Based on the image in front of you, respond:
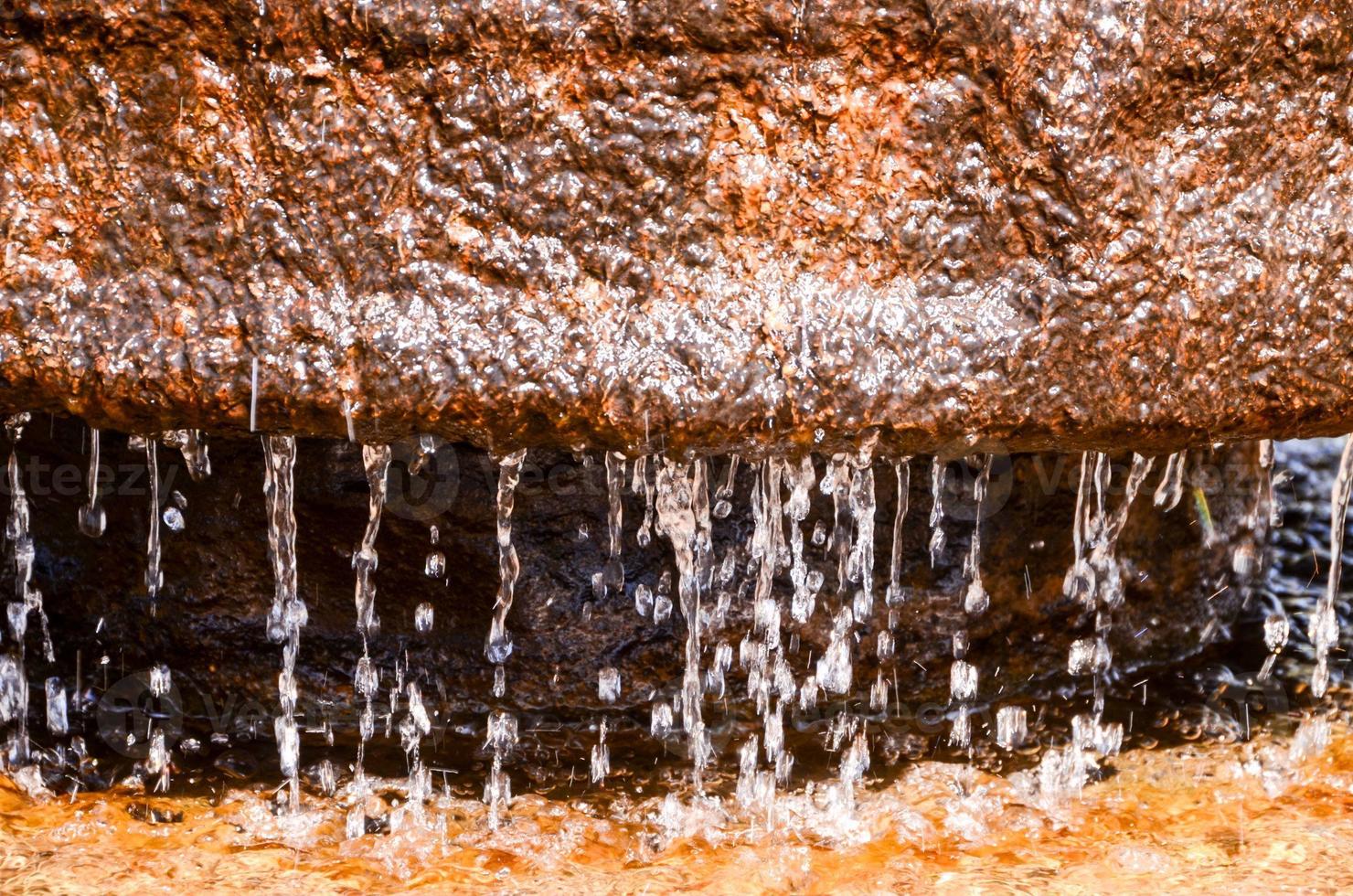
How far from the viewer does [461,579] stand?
2.62 metres

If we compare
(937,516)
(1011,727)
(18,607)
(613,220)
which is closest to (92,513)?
(18,607)

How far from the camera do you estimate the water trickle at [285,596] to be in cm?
231

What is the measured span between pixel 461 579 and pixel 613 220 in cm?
98

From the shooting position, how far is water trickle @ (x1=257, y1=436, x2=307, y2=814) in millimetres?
2307

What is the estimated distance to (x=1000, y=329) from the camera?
1.93 meters

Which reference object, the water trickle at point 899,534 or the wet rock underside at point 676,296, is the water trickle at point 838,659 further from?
the wet rock underside at point 676,296

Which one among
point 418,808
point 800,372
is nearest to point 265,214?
point 800,372

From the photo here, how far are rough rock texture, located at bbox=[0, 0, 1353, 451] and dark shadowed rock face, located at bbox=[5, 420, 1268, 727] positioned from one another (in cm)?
64

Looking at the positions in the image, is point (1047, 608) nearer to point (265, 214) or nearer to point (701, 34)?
point (701, 34)

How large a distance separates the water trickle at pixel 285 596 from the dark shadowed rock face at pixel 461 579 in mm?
42

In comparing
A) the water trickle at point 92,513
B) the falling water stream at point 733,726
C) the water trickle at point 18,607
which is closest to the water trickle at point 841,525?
the falling water stream at point 733,726

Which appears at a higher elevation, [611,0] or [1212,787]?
[611,0]

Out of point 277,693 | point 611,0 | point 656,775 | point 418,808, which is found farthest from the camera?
point 277,693

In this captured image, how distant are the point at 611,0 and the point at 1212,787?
1797mm
